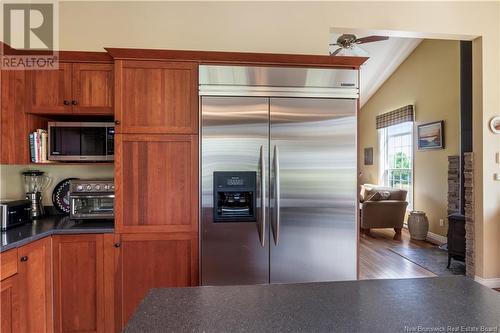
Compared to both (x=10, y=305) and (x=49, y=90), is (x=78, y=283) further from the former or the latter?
(x=49, y=90)

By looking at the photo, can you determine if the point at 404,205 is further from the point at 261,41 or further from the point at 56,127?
the point at 56,127

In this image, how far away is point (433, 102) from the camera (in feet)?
16.5

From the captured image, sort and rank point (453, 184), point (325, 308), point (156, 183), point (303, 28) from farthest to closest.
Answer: point (453, 184) < point (303, 28) < point (156, 183) < point (325, 308)

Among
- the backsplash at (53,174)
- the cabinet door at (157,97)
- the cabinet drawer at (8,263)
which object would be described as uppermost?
the cabinet door at (157,97)

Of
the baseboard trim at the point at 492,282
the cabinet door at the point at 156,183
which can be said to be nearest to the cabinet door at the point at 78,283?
the cabinet door at the point at 156,183

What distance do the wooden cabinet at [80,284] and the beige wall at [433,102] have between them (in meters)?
5.05

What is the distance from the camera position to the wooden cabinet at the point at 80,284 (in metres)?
1.94

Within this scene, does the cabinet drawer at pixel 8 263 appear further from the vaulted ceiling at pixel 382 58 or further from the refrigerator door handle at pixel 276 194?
the vaulted ceiling at pixel 382 58

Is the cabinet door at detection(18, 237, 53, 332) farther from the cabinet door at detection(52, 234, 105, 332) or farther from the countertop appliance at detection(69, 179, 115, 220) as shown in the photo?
the countertop appliance at detection(69, 179, 115, 220)

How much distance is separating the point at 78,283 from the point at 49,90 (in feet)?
4.69

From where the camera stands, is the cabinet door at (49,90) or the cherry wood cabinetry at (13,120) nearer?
the cherry wood cabinetry at (13,120)

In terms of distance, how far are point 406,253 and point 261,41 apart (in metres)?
3.68

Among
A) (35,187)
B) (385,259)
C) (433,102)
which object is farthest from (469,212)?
(35,187)

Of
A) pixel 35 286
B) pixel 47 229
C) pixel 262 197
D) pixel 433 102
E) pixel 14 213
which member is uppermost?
pixel 433 102
